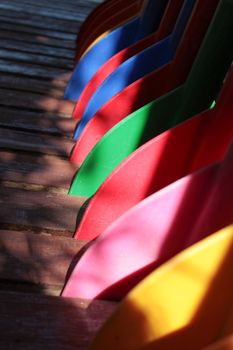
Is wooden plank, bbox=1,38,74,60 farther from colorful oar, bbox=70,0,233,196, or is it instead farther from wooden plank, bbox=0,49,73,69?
colorful oar, bbox=70,0,233,196

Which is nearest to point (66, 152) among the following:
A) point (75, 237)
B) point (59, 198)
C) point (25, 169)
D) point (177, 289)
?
point (25, 169)

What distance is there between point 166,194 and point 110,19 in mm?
1797

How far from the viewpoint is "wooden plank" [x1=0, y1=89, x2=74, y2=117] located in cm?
224

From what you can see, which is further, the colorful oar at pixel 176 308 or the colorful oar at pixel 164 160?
the colorful oar at pixel 164 160

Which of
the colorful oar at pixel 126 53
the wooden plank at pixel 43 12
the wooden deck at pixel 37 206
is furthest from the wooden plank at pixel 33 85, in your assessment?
the wooden plank at pixel 43 12

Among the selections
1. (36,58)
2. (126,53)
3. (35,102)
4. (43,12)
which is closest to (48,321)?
(126,53)

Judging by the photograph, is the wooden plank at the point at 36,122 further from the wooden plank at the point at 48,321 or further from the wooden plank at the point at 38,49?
the wooden plank at the point at 48,321

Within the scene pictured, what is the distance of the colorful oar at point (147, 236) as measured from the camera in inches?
45.1

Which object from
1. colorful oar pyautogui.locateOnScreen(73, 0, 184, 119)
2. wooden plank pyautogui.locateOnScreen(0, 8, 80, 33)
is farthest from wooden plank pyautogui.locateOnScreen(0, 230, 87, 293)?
wooden plank pyautogui.locateOnScreen(0, 8, 80, 33)

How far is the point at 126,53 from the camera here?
213 cm

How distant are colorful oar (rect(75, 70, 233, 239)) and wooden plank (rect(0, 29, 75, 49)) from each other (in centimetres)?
178

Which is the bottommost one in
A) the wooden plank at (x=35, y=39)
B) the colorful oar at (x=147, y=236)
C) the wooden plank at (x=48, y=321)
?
the wooden plank at (x=35, y=39)

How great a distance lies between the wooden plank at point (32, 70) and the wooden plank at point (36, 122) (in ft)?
1.46

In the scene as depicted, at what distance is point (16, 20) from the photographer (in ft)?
11.4
